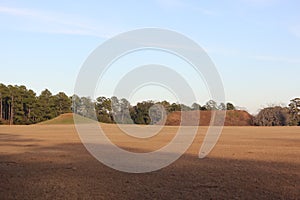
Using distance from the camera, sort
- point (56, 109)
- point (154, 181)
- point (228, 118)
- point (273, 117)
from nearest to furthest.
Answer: point (154, 181) → point (273, 117) → point (228, 118) → point (56, 109)

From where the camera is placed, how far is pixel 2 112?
103m

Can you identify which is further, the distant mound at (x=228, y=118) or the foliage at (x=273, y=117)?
the foliage at (x=273, y=117)

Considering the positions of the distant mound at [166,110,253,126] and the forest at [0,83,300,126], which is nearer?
the distant mound at [166,110,253,126]

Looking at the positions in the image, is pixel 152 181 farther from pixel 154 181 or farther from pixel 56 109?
pixel 56 109

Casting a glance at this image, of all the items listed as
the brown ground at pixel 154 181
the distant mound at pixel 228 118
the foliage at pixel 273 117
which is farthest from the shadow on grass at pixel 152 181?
the foliage at pixel 273 117

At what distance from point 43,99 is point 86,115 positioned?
24.6 meters

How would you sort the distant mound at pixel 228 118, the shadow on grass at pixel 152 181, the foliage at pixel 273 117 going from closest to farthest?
the shadow on grass at pixel 152 181, the distant mound at pixel 228 118, the foliage at pixel 273 117

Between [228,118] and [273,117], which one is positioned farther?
[228,118]

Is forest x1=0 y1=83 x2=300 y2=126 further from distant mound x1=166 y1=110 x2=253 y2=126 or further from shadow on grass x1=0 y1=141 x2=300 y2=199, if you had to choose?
shadow on grass x1=0 y1=141 x2=300 y2=199

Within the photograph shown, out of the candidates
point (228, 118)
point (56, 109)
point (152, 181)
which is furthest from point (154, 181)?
point (56, 109)

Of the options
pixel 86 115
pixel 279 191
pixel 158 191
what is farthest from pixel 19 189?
pixel 86 115

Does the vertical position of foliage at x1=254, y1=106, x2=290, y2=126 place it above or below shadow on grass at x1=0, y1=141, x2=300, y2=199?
above

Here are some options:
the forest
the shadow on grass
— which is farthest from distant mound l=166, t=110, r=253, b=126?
the shadow on grass

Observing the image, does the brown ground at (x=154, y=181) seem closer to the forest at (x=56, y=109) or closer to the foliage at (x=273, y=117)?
the forest at (x=56, y=109)
